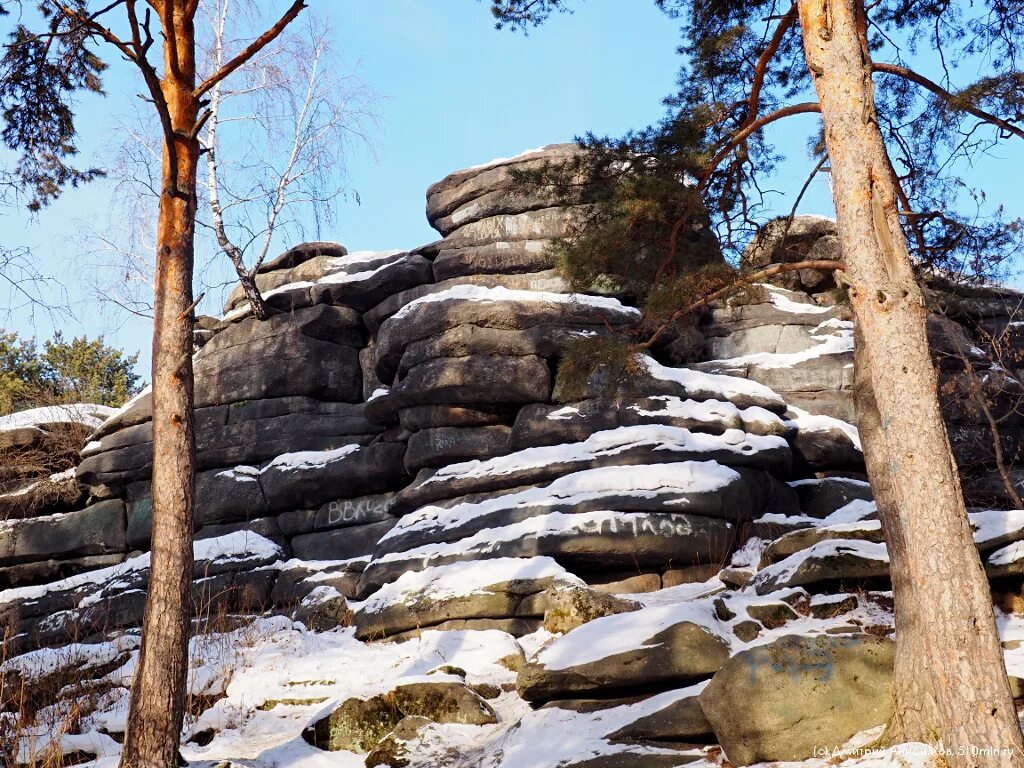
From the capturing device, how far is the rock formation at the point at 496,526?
7723mm

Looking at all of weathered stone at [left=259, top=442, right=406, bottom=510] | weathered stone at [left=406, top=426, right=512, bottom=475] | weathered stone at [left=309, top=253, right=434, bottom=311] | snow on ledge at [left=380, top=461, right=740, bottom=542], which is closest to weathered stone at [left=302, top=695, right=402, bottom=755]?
snow on ledge at [left=380, top=461, right=740, bottom=542]

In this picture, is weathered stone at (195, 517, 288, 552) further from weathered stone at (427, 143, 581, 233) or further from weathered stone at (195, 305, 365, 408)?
weathered stone at (427, 143, 581, 233)

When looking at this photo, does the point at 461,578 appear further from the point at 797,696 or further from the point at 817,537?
the point at 797,696

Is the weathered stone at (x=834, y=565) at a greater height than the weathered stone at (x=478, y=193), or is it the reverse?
the weathered stone at (x=478, y=193)

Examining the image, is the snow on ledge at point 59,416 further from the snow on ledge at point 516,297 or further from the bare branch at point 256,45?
the bare branch at point 256,45

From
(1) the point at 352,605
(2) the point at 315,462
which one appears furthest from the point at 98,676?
(2) the point at 315,462

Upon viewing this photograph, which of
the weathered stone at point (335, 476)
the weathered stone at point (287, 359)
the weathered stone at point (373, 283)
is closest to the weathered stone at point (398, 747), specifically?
the weathered stone at point (335, 476)

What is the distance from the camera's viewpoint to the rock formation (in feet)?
25.3

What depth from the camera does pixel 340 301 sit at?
806 inches

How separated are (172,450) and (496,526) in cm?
654

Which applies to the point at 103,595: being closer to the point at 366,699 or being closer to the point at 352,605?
the point at 352,605

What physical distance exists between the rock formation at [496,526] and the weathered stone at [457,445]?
0.19 feet

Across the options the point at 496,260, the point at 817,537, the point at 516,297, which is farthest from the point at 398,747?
the point at 496,260

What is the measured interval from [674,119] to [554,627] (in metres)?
5.85
